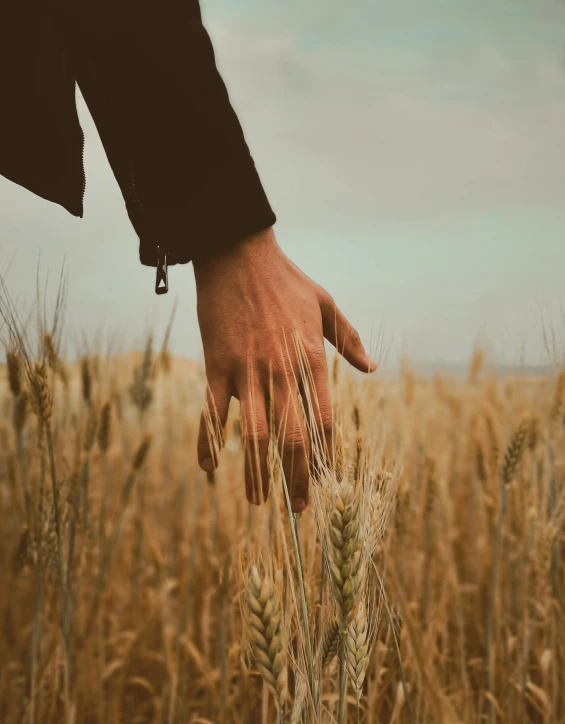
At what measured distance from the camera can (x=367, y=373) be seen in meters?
1.02

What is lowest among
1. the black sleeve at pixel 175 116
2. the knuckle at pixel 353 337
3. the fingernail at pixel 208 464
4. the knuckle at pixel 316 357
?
the fingernail at pixel 208 464

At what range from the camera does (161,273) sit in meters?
0.99

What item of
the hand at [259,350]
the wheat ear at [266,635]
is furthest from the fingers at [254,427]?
the wheat ear at [266,635]

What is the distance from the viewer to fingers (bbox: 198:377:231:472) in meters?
0.86

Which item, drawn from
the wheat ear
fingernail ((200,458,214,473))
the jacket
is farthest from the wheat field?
the jacket

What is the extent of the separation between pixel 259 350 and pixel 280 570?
29cm

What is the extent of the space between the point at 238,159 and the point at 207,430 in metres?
0.40

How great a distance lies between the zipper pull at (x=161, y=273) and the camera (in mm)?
976

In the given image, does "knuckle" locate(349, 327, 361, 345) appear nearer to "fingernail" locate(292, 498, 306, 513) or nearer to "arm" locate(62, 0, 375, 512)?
"arm" locate(62, 0, 375, 512)

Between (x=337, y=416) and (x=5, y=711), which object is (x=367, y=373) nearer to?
(x=337, y=416)

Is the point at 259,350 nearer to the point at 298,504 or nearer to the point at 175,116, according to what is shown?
the point at 298,504

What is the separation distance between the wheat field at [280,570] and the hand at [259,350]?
43 millimetres

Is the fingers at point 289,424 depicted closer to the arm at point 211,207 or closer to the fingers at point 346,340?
the arm at point 211,207

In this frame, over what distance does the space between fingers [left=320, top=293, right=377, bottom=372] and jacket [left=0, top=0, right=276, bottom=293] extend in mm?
197
